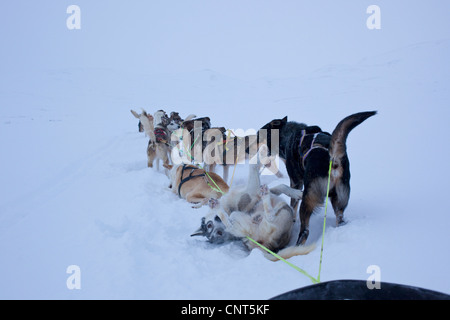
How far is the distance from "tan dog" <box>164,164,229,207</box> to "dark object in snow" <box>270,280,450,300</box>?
84.4 inches

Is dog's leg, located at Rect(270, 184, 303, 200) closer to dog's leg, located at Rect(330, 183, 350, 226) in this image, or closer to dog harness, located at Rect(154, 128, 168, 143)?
dog's leg, located at Rect(330, 183, 350, 226)

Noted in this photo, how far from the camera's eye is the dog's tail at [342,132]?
219cm

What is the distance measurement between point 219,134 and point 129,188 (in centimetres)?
179

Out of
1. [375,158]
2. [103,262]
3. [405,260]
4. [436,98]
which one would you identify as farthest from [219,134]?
[436,98]

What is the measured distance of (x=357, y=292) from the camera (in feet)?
4.98

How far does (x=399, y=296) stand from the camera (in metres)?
1.47

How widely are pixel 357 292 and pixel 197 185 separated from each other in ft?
8.93

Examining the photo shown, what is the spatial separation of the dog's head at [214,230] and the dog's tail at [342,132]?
1.13m

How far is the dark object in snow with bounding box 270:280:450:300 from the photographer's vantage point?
1.46 metres

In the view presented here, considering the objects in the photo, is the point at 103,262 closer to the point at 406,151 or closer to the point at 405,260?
the point at 405,260

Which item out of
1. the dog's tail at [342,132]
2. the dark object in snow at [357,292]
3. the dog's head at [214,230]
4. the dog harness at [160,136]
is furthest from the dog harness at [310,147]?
the dog harness at [160,136]

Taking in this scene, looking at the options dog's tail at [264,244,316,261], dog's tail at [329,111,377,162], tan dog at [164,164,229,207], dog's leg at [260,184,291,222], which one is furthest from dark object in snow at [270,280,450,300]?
tan dog at [164,164,229,207]

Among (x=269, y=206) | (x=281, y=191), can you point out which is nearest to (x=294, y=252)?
(x=269, y=206)

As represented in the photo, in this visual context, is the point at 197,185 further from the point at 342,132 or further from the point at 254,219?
the point at 342,132
